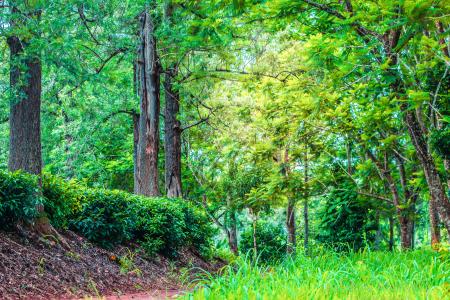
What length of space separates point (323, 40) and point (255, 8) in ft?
4.01

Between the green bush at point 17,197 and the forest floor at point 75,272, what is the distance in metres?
0.30

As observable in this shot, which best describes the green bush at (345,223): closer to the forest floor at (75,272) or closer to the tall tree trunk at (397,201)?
the tall tree trunk at (397,201)

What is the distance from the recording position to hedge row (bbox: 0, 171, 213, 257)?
892 cm

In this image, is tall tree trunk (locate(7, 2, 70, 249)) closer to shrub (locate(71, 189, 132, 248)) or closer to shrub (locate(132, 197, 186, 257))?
shrub (locate(71, 189, 132, 248))

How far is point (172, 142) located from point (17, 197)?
413 inches

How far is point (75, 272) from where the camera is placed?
887 centimetres

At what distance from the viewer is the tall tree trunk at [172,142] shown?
Answer: 18688 mm

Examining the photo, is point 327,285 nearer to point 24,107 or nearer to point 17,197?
point 17,197

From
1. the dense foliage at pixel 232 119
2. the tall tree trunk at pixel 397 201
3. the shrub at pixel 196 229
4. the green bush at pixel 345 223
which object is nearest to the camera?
the dense foliage at pixel 232 119

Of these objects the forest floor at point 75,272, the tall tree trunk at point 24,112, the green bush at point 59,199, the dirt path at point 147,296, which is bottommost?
the dirt path at point 147,296

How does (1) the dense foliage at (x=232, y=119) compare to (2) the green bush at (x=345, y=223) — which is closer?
(1) the dense foliage at (x=232, y=119)

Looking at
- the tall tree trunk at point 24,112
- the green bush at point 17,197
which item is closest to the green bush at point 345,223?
the tall tree trunk at point 24,112

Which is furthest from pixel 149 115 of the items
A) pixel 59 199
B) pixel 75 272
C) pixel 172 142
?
pixel 75 272

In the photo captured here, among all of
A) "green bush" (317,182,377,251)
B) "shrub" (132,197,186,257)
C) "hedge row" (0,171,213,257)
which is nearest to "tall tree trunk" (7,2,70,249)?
"hedge row" (0,171,213,257)
